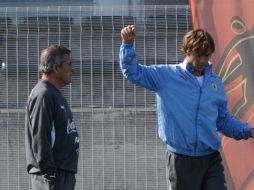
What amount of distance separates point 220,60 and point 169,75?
1.45 m

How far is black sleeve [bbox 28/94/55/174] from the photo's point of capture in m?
4.76

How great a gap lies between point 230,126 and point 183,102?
18.8 inches

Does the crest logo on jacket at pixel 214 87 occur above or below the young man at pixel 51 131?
above

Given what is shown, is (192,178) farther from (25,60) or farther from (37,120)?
(25,60)

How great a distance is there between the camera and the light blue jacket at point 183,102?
17.1 ft

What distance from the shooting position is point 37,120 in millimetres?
4805

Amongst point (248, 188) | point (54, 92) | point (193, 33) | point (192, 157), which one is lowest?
point (248, 188)

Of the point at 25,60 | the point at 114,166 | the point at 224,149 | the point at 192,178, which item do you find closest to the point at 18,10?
the point at 25,60

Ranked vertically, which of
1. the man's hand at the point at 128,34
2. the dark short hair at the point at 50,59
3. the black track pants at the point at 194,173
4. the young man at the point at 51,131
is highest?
the man's hand at the point at 128,34

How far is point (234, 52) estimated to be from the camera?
6.65 metres

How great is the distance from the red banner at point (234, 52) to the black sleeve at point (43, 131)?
2271mm

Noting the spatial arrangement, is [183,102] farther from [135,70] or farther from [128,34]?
[128,34]

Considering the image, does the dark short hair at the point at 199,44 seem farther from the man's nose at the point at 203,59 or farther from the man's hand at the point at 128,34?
the man's hand at the point at 128,34

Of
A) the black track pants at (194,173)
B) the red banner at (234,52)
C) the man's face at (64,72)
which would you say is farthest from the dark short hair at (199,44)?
the red banner at (234,52)
